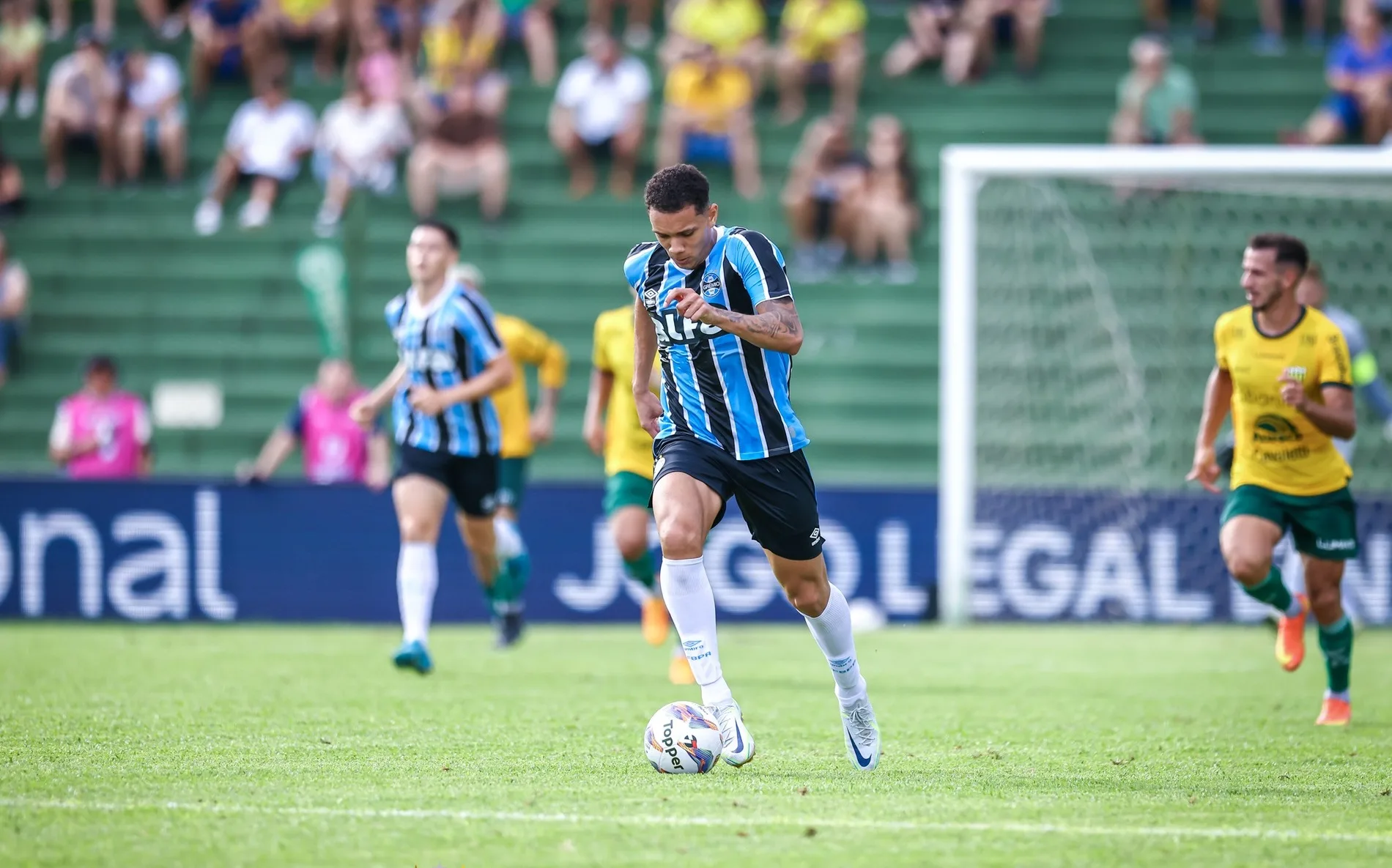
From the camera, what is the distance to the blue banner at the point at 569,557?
14.1 m

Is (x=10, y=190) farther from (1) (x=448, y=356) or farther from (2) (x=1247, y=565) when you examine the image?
(2) (x=1247, y=565)

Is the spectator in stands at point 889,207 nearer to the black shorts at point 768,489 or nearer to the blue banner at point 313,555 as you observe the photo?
the blue banner at point 313,555

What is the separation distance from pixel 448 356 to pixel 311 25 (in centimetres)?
1144

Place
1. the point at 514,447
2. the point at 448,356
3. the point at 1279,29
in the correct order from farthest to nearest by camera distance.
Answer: the point at 1279,29
the point at 514,447
the point at 448,356

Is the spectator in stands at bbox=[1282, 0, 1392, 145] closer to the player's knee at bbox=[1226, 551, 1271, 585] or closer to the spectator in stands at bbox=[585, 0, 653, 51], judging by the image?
the spectator in stands at bbox=[585, 0, 653, 51]

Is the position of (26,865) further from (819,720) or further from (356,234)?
(356,234)

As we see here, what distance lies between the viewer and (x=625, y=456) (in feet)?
35.7

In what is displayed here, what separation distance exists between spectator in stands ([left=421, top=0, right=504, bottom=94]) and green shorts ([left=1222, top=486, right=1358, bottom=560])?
1247cm

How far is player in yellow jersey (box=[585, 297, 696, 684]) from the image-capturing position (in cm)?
1074

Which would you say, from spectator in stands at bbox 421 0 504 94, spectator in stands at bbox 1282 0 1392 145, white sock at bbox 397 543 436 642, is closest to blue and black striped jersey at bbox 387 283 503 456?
white sock at bbox 397 543 436 642

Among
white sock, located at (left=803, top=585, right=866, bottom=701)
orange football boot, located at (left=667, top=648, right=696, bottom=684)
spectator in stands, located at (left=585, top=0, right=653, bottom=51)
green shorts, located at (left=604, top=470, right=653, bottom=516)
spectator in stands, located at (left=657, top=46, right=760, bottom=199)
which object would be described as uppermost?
spectator in stands, located at (left=585, top=0, right=653, bottom=51)

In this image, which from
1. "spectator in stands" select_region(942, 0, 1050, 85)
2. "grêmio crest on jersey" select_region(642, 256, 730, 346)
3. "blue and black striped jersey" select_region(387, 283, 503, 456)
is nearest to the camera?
"grêmio crest on jersey" select_region(642, 256, 730, 346)

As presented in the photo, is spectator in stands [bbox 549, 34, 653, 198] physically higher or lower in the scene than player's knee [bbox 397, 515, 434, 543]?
higher

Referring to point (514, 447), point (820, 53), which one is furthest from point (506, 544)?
point (820, 53)
